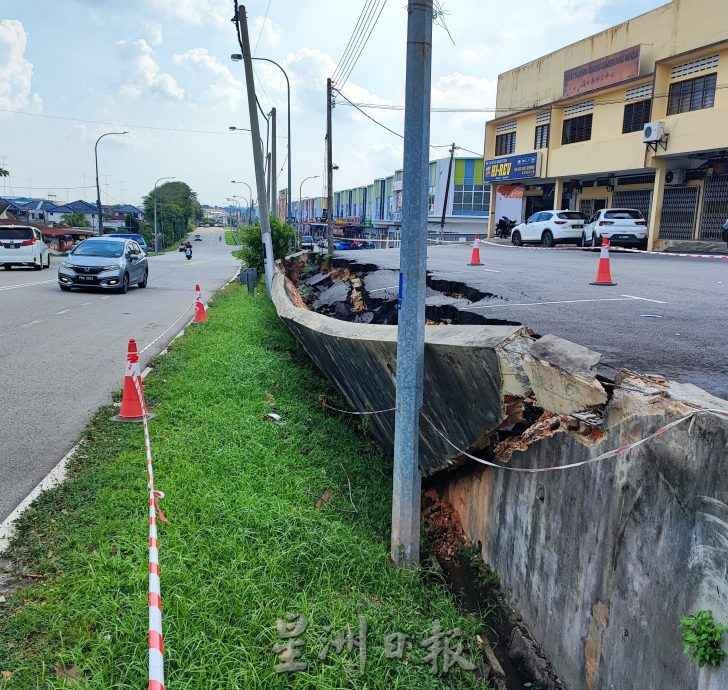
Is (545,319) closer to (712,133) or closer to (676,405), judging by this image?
(676,405)

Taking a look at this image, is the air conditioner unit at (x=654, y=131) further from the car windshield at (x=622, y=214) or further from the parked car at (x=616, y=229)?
the parked car at (x=616, y=229)

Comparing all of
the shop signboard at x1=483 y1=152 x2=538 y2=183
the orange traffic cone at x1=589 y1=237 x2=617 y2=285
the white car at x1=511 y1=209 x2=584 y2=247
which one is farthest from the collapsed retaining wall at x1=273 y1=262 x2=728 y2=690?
the shop signboard at x1=483 y1=152 x2=538 y2=183

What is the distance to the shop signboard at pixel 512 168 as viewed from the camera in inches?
1283

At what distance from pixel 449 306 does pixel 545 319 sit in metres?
1.15

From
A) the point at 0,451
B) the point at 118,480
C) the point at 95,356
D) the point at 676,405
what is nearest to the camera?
the point at 676,405

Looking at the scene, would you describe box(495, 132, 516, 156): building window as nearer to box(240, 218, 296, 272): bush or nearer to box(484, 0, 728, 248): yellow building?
box(484, 0, 728, 248): yellow building

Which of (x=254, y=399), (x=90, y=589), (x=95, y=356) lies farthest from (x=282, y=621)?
(x=95, y=356)

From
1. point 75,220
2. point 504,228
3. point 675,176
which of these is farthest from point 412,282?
point 75,220

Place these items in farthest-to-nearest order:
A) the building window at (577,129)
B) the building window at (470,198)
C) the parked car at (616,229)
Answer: the building window at (470,198) < the building window at (577,129) < the parked car at (616,229)

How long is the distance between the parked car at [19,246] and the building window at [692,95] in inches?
966

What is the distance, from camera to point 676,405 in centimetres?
281

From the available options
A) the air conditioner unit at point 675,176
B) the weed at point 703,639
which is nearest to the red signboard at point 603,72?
the air conditioner unit at point 675,176

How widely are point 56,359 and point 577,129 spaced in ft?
87.2

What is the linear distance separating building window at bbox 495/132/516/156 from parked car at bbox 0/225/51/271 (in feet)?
78.0
